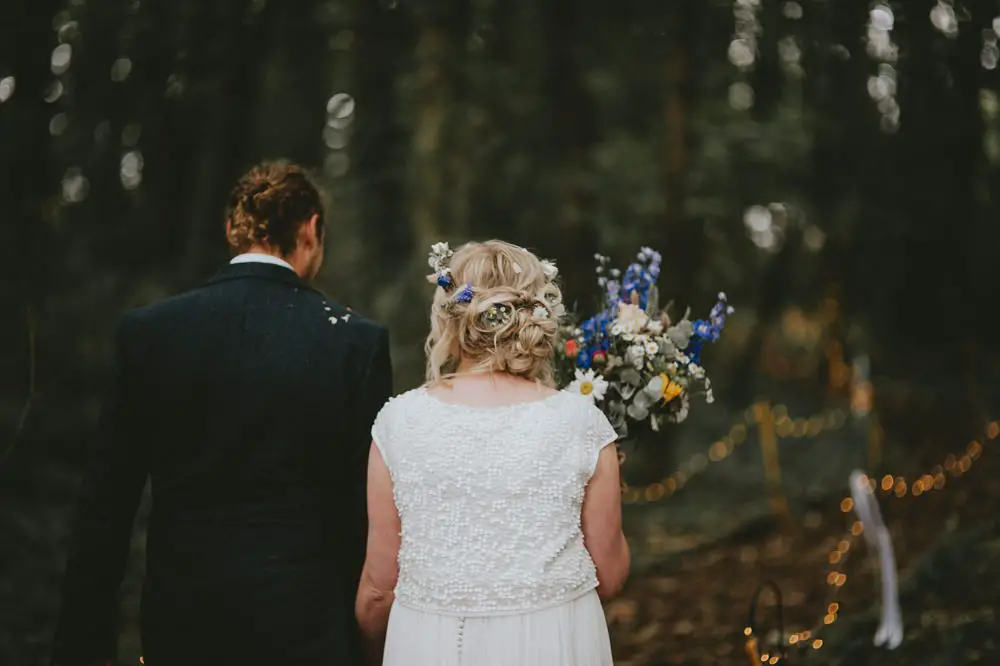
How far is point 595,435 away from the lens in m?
2.28

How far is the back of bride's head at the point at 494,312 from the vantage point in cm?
226

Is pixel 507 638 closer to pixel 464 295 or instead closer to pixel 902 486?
pixel 464 295

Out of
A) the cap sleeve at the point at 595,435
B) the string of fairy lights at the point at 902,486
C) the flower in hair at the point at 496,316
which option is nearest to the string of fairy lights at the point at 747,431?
the string of fairy lights at the point at 902,486

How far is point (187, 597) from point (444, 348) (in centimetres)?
85

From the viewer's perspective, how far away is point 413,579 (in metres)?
2.33

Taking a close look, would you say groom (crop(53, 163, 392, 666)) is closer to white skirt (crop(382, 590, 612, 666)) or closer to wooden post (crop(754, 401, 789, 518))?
white skirt (crop(382, 590, 612, 666))

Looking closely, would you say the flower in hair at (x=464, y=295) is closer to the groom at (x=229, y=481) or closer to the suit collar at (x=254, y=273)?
the groom at (x=229, y=481)

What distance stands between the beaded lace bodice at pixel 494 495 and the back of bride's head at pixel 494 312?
0.10 m

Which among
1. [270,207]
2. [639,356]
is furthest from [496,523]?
[270,207]

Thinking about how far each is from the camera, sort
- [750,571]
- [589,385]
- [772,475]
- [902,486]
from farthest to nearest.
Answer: [772,475] < [902,486] < [750,571] < [589,385]

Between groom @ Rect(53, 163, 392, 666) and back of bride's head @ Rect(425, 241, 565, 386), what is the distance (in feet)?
1.14

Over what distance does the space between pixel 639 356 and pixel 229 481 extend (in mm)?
1131

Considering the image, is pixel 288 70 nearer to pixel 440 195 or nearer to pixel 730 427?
pixel 440 195

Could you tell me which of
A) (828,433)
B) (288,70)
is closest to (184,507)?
(288,70)
